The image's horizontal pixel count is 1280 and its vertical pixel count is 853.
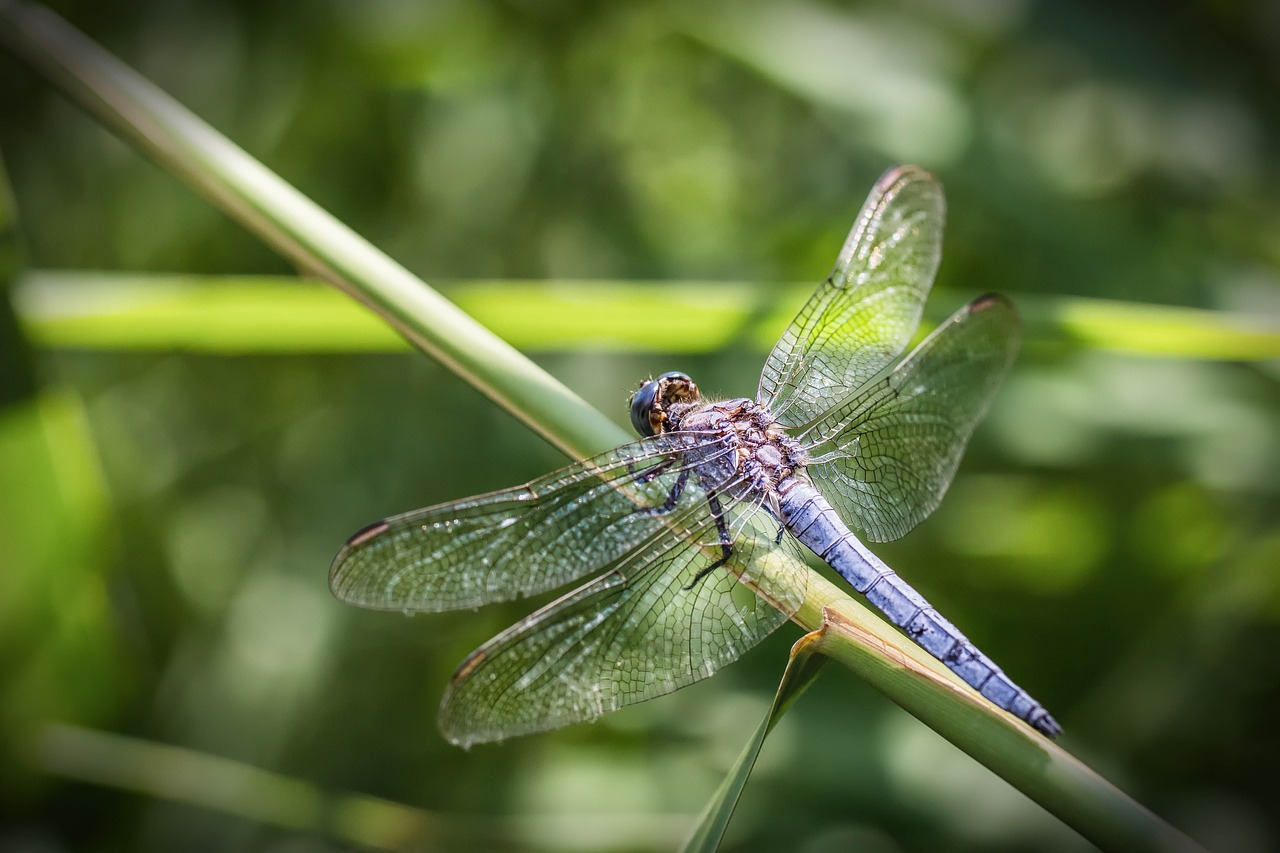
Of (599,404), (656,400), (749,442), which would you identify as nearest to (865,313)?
(749,442)

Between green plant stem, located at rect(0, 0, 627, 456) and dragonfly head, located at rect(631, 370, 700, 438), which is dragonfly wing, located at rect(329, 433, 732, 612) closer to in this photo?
green plant stem, located at rect(0, 0, 627, 456)

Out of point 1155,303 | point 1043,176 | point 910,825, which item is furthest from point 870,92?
point 910,825

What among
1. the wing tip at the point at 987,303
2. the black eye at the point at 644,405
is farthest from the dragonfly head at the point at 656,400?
the wing tip at the point at 987,303

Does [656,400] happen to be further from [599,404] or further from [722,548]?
[599,404]

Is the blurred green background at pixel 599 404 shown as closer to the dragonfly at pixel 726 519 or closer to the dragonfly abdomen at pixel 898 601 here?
the dragonfly at pixel 726 519

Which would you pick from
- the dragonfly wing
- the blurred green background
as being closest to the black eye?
the blurred green background
